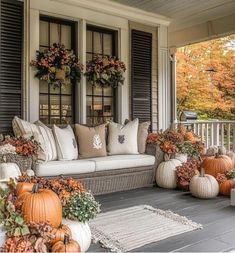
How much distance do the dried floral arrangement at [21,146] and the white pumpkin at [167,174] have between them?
183 cm

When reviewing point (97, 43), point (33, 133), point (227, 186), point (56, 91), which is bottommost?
point (227, 186)

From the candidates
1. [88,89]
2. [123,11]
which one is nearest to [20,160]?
[88,89]

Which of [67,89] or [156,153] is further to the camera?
[67,89]

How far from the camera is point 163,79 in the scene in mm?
6629

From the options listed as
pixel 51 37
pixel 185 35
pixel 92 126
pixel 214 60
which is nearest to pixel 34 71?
pixel 51 37

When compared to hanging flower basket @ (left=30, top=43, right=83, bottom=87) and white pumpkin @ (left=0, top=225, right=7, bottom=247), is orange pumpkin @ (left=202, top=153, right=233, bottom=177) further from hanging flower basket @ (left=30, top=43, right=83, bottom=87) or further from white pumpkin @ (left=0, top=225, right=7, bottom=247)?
white pumpkin @ (left=0, top=225, right=7, bottom=247)

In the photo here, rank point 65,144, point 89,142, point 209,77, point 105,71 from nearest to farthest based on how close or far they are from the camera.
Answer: point 65,144 → point 89,142 → point 105,71 → point 209,77

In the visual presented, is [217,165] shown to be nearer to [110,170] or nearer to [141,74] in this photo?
[110,170]

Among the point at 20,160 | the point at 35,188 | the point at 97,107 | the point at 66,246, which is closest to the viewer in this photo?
the point at 66,246

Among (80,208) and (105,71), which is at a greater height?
(105,71)

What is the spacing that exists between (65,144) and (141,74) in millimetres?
2579

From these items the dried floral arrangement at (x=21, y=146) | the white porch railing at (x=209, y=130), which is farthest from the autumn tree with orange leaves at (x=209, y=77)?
the dried floral arrangement at (x=21, y=146)

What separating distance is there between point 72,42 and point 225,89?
5.78m

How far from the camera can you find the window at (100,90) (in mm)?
5715
